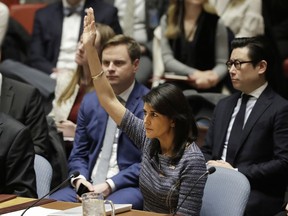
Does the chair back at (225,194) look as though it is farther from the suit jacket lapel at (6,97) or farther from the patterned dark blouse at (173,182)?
the suit jacket lapel at (6,97)

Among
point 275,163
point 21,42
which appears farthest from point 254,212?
point 21,42

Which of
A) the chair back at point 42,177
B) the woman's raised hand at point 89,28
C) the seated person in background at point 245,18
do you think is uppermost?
the woman's raised hand at point 89,28

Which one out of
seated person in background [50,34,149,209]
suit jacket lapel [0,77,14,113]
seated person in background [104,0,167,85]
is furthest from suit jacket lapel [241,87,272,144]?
seated person in background [104,0,167,85]

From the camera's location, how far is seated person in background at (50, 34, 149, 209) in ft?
14.3

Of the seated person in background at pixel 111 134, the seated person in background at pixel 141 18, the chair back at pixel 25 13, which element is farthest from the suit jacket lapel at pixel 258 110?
the chair back at pixel 25 13

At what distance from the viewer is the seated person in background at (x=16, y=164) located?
3.58 m

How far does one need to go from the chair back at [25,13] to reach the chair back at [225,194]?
3.67 meters

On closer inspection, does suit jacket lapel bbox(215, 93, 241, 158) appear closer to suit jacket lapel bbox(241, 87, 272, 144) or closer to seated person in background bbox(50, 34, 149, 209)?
suit jacket lapel bbox(241, 87, 272, 144)

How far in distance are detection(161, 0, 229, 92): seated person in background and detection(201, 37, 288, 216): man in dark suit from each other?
1.10 metres

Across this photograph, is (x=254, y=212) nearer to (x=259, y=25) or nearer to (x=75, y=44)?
(x=259, y=25)

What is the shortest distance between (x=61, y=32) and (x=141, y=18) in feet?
2.33

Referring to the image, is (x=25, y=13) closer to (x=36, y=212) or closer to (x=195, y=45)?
(x=195, y=45)

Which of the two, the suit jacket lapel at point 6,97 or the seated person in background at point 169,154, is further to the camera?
the suit jacket lapel at point 6,97

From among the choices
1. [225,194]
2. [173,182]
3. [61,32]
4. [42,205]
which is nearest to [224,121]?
[225,194]
